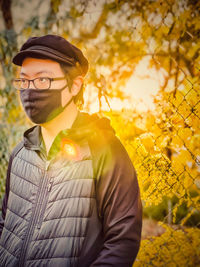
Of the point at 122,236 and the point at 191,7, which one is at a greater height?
the point at 191,7

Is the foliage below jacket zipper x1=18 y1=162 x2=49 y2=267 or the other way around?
below

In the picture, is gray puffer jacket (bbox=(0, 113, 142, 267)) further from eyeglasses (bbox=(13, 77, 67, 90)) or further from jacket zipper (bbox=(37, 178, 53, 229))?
eyeglasses (bbox=(13, 77, 67, 90))

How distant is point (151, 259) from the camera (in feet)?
6.80

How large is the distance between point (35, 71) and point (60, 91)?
197 mm

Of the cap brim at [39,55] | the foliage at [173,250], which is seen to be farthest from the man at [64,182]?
the foliage at [173,250]

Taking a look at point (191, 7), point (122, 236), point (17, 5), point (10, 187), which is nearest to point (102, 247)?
point (122, 236)

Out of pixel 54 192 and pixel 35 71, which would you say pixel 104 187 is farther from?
pixel 35 71

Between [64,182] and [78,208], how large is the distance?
17 centimetres

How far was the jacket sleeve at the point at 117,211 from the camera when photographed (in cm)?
116

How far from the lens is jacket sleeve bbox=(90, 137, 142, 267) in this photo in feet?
3.80

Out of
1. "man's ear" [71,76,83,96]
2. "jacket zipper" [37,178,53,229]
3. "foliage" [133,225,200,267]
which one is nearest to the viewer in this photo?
"jacket zipper" [37,178,53,229]

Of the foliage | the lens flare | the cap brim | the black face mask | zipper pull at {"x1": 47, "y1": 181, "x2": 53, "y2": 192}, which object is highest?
the cap brim

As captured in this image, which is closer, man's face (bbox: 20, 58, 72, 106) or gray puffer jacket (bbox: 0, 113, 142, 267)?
gray puffer jacket (bbox: 0, 113, 142, 267)

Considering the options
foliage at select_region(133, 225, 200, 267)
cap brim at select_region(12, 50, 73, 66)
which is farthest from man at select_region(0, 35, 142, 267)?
foliage at select_region(133, 225, 200, 267)
